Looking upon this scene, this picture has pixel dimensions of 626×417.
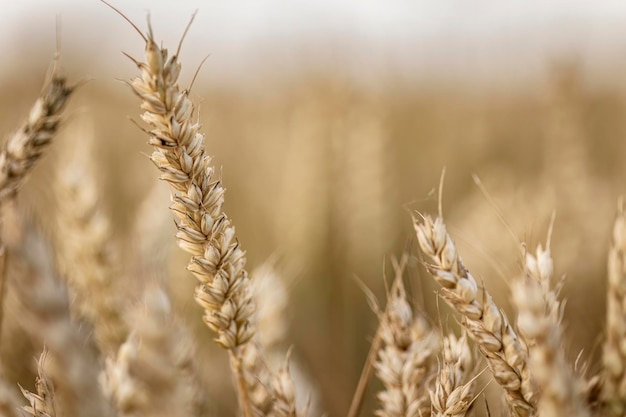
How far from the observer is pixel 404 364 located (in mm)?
887

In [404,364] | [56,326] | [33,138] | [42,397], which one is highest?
[33,138]

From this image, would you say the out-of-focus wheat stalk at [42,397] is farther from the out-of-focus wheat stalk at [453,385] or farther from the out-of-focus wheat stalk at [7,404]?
the out-of-focus wheat stalk at [453,385]

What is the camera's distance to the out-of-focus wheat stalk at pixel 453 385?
2.45ft

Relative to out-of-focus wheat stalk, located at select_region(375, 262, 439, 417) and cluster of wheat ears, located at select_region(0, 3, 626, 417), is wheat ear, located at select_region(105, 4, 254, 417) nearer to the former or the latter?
cluster of wheat ears, located at select_region(0, 3, 626, 417)

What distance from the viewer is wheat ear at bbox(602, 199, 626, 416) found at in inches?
31.0

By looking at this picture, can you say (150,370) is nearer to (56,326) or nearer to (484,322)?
(56,326)

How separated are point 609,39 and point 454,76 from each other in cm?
130

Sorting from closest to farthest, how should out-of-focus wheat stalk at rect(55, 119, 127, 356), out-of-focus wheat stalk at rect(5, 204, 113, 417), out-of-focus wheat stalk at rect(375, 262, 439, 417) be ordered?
out-of-focus wheat stalk at rect(5, 204, 113, 417)
out-of-focus wheat stalk at rect(375, 262, 439, 417)
out-of-focus wheat stalk at rect(55, 119, 127, 356)

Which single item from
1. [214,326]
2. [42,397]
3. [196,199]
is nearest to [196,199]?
[196,199]

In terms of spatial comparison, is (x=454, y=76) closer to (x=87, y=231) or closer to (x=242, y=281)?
(x=87, y=231)

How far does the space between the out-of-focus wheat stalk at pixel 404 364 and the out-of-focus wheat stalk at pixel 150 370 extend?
11.1 inches

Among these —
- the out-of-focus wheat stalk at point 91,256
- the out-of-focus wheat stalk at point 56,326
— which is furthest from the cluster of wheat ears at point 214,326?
the out-of-focus wheat stalk at point 91,256

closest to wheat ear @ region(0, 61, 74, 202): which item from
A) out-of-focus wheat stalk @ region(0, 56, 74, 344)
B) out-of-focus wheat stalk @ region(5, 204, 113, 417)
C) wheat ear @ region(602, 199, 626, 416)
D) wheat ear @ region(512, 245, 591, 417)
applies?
out-of-focus wheat stalk @ region(0, 56, 74, 344)

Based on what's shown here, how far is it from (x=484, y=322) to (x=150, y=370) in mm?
418
